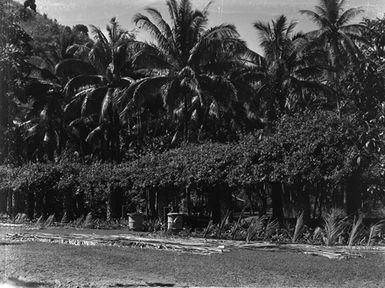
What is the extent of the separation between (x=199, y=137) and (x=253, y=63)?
204 inches

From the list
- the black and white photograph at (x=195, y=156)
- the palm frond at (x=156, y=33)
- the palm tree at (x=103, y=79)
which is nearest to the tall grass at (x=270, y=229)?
the black and white photograph at (x=195, y=156)

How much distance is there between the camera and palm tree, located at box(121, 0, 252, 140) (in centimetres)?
2464

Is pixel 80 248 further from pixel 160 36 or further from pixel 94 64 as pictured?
pixel 94 64

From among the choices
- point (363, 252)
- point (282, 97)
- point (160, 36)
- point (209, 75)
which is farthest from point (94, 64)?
point (363, 252)

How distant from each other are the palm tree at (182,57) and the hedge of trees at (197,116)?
0.07m

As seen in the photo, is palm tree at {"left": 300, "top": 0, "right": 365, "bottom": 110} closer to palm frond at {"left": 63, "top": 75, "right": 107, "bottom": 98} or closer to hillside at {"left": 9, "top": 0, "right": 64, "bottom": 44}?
palm frond at {"left": 63, "top": 75, "right": 107, "bottom": 98}

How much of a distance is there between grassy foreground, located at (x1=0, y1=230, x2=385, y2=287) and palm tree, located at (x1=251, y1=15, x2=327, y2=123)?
18.9 metres

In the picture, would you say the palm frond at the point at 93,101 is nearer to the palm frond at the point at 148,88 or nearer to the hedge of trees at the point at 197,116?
the hedge of trees at the point at 197,116

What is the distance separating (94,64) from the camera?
1158 inches

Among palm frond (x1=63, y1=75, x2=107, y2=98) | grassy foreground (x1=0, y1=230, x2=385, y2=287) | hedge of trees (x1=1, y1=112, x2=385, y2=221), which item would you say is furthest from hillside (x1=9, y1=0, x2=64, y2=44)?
grassy foreground (x1=0, y1=230, x2=385, y2=287)

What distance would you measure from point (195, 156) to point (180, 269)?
973cm

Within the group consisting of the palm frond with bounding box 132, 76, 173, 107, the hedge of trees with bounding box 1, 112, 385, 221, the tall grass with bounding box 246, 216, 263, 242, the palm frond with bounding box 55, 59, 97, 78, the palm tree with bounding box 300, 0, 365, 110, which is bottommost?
the tall grass with bounding box 246, 216, 263, 242

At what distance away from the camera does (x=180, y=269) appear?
29.7 ft

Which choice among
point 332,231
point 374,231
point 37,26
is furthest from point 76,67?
point 374,231
